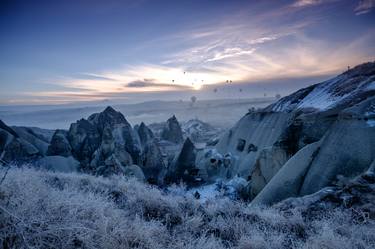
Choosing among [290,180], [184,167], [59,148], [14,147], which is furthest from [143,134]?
[290,180]

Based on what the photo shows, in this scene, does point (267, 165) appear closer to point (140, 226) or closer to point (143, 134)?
point (140, 226)

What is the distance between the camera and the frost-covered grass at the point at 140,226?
3051mm

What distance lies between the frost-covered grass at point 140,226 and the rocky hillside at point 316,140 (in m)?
3.99

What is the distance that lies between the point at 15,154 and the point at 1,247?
99.4 ft

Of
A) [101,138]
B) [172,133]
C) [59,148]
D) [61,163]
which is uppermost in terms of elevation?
[101,138]

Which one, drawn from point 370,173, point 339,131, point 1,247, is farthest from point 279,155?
point 1,247

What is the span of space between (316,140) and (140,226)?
12086 millimetres

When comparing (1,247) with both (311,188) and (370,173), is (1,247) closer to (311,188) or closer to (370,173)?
(370,173)

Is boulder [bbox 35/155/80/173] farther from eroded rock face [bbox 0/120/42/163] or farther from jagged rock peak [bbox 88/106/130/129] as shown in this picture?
jagged rock peak [bbox 88/106/130/129]

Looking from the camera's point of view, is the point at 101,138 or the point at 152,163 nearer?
the point at 152,163

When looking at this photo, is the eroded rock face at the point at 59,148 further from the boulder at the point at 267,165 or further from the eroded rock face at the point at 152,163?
the boulder at the point at 267,165

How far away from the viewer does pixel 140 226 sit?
409 centimetres

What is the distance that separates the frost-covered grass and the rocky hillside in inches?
157

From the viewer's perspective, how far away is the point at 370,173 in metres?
7.46
